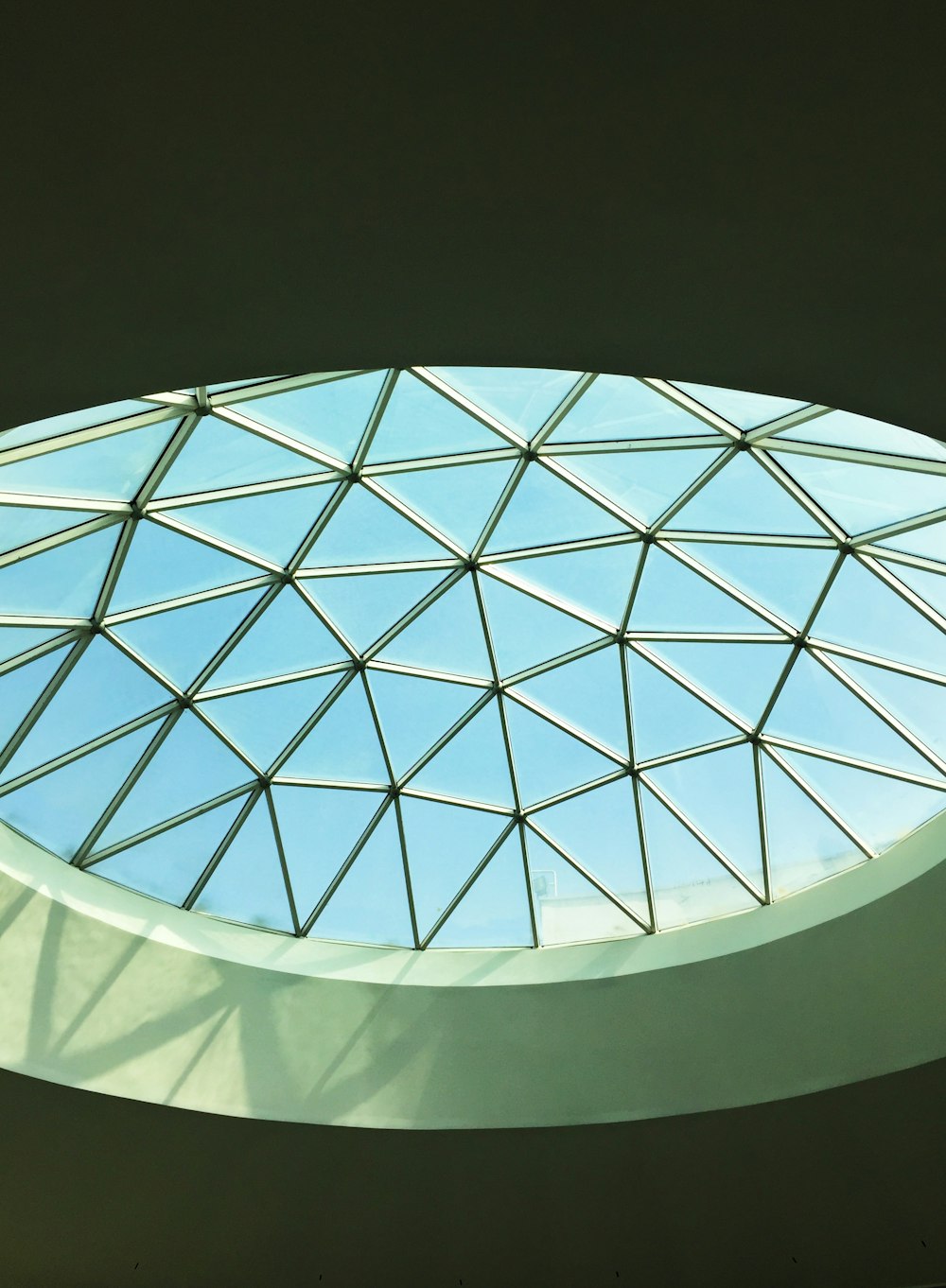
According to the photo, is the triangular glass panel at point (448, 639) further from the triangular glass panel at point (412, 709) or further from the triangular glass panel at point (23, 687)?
the triangular glass panel at point (23, 687)

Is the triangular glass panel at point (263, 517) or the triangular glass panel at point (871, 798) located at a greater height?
the triangular glass panel at point (263, 517)

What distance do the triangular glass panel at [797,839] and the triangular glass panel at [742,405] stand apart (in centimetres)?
844

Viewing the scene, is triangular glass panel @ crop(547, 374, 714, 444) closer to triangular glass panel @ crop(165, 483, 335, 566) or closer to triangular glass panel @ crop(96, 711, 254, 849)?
triangular glass panel @ crop(165, 483, 335, 566)

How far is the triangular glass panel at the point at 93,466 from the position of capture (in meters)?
15.4

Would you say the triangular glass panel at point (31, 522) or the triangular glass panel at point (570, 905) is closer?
the triangular glass panel at point (31, 522)

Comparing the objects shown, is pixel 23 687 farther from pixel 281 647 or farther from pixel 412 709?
pixel 412 709

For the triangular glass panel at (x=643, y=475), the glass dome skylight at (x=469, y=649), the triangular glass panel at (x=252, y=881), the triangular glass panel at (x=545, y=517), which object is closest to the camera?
the glass dome skylight at (x=469, y=649)

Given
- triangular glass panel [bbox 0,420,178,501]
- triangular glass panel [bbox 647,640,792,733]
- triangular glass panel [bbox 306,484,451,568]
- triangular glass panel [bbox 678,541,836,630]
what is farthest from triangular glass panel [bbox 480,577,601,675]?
triangular glass panel [bbox 0,420,178,501]

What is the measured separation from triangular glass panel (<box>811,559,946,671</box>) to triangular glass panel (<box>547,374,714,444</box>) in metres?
4.44

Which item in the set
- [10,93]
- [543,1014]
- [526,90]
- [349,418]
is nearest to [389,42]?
[526,90]

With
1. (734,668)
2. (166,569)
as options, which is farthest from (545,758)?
(166,569)

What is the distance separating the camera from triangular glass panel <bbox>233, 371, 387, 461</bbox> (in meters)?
15.8

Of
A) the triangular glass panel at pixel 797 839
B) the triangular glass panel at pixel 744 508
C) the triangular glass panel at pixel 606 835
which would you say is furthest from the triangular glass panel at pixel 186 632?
the triangular glass panel at pixel 797 839

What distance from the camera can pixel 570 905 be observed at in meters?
23.9
